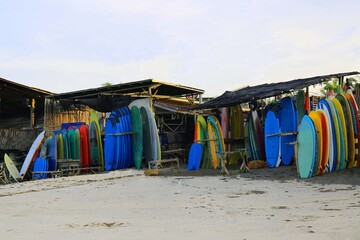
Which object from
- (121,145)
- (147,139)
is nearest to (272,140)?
(147,139)

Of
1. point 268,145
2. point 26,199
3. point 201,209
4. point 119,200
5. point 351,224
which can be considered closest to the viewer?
point 351,224

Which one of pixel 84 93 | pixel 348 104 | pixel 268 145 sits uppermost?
pixel 84 93

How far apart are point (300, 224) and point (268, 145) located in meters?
7.27

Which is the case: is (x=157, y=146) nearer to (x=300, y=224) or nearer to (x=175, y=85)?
(x=175, y=85)

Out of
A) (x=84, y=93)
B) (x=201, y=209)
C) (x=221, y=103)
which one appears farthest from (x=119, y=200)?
(x=84, y=93)

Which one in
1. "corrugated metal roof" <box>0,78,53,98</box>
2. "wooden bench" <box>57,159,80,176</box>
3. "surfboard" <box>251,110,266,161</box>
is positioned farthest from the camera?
"corrugated metal roof" <box>0,78,53,98</box>

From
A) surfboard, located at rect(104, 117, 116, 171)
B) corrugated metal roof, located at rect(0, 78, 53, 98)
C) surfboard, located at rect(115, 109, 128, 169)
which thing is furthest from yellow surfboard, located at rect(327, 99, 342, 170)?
corrugated metal roof, located at rect(0, 78, 53, 98)

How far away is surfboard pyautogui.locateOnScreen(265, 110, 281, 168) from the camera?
1123 centimetres

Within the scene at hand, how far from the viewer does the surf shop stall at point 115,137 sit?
14.0m

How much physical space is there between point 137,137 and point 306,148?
6.57m

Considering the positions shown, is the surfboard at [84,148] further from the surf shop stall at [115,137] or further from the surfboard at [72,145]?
the surfboard at [72,145]

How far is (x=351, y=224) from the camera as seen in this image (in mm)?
4152

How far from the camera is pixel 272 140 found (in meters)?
11.4

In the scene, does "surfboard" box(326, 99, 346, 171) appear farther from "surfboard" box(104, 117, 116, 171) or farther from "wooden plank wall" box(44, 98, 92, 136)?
"wooden plank wall" box(44, 98, 92, 136)
